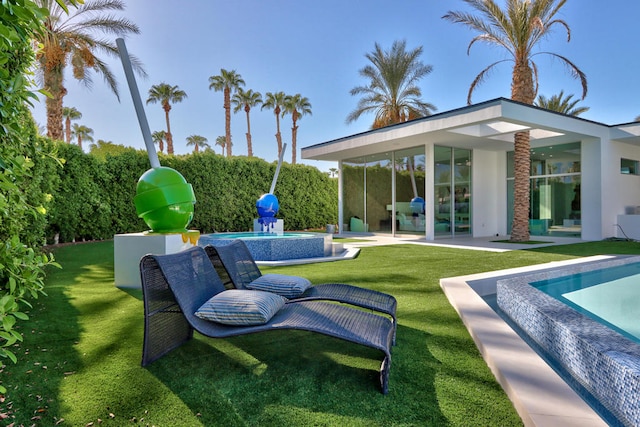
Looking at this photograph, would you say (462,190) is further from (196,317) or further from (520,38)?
(196,317)

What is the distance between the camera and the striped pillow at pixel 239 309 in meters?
2.74

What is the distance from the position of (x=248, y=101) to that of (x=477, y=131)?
27933 mm

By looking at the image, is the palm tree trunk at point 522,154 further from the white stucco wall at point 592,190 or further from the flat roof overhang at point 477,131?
the white stucco wall at point 592,190

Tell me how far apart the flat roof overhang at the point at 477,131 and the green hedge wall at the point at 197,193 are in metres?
2.70

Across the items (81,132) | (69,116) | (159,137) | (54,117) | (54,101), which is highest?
(69,116)

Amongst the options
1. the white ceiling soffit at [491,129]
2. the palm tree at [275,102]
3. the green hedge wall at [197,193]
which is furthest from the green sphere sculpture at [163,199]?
the palm tree at [275,102]

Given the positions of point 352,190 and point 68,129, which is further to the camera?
point 68,129

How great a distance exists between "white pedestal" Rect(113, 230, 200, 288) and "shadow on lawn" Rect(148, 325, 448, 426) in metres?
2.70

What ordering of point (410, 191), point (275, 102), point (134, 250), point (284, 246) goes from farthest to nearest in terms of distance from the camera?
point (275, 102)
point (410, 191)
point (284, 246)
point (134, 250)

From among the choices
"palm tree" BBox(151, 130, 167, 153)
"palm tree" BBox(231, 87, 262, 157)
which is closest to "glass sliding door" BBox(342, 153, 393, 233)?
"palm tree" BBox(231, 87, 262, 157)

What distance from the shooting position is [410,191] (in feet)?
51.7

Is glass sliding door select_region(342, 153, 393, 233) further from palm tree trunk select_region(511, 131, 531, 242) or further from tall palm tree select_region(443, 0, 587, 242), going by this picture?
tall palm tree select_region(443, 0, 587, 242)

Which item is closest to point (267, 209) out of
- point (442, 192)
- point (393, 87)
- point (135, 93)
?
point (135, 93)

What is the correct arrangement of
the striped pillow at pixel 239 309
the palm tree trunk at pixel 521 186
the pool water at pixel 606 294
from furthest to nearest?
the palm tree trunk at pixel 521 186
the pool water at pixel 606 294
the striped pillow at pixel 239 309
